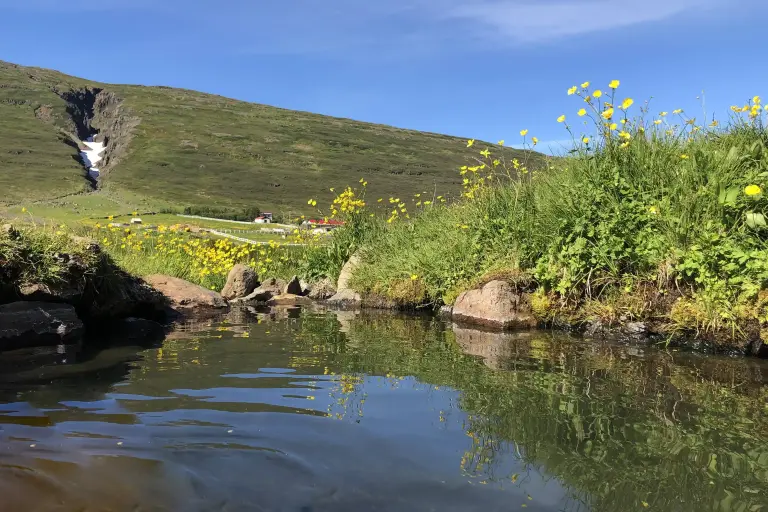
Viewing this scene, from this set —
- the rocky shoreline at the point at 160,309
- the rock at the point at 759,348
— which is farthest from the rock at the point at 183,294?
the rock at the point at 759,348

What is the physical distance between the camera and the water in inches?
93.8

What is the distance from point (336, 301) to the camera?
11.1 metres

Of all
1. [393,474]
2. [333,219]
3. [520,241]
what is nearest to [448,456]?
[393,474]

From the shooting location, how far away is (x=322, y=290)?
41.6 ft

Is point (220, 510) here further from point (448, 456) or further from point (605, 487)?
point (605, 487)

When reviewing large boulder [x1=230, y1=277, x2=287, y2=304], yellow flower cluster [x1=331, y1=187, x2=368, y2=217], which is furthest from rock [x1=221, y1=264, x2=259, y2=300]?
yellow flower cluster [x1=331, y1=187, x2=368, y2=217]

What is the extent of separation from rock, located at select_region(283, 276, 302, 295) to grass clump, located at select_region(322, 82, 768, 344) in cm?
441

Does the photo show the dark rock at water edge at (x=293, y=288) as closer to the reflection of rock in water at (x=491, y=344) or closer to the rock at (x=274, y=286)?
the rock at (x=274, y=286)

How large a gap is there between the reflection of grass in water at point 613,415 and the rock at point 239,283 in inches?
248

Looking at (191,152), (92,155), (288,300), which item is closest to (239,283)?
(288,300)

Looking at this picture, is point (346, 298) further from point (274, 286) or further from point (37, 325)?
point (37, 325)

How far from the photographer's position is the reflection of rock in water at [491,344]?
5.42 meters

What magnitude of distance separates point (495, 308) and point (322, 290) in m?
5.65

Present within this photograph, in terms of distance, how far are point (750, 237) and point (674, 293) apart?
3.10 feet
